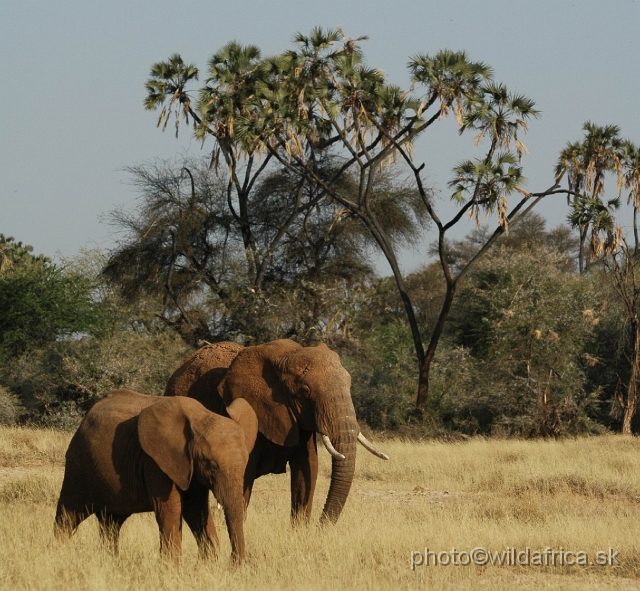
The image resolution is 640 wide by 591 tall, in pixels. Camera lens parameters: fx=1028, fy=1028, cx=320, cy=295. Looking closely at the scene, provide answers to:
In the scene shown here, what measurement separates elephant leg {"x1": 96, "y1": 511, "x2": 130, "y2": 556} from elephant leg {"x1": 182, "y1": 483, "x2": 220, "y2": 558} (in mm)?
696

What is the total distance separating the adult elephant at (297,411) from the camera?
372 inches

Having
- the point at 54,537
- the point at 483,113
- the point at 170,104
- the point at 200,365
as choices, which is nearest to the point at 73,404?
the point at 170,104

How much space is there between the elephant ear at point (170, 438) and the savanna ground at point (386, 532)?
71 centimetres

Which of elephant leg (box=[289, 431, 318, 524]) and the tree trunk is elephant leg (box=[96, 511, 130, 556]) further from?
the tree trunk

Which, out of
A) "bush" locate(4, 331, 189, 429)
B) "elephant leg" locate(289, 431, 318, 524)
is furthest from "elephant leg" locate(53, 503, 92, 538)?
"bush" locate(4, 331, 189, 429)

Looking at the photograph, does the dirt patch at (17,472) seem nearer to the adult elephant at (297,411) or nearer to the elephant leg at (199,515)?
the adult elephant at (297,411)

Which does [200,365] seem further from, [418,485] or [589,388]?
[589,388]

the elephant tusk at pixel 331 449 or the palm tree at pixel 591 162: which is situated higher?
the palm tree at pixel 591 162

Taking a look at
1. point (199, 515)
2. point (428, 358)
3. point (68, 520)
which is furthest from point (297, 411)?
point (428, 358)

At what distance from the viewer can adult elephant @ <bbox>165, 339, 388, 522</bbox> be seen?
9453 mm

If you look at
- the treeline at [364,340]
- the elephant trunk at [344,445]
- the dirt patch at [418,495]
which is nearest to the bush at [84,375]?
the treeline at [364,340]

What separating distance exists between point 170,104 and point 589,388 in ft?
44.8

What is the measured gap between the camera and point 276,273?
28.6 metres

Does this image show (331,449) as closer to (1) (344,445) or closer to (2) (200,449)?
(1) (344,445)
